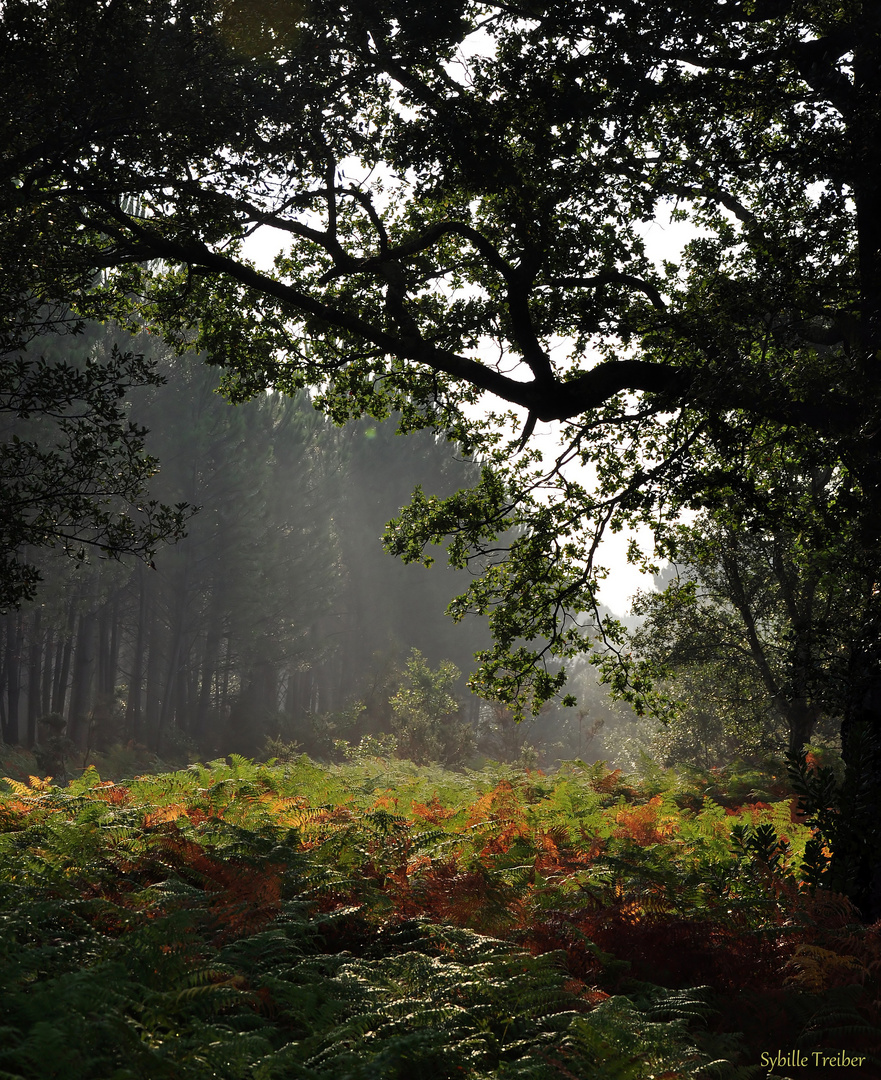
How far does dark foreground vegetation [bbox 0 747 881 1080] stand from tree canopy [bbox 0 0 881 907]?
6.57ft

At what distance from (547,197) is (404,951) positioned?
6226 mm

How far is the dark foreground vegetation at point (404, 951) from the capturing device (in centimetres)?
303

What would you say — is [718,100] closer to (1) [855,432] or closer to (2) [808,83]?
(2) [808,83]

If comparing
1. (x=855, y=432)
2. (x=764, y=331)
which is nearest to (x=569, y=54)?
(x=764, y=331)

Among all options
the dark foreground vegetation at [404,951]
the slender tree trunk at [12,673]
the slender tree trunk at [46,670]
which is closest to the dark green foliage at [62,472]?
the dark foreground vegetation at [404,951]

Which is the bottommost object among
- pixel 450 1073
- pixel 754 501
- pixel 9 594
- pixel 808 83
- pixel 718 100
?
pixel 450 1073

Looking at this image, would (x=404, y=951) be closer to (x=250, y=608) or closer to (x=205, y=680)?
(x=250, y=608)

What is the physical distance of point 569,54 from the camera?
22.9 feet

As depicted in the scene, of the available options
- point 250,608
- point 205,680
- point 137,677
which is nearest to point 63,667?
point 137,677

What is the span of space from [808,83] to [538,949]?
7440mm

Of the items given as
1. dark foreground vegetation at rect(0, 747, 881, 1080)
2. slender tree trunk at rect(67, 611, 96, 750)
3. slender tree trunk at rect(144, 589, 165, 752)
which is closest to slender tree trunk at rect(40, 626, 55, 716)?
slender tree trunk at rect(67, 611, 96, 750)

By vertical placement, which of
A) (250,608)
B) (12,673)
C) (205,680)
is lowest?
(205,680)

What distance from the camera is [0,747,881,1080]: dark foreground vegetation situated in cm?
303

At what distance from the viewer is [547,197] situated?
284 inches
